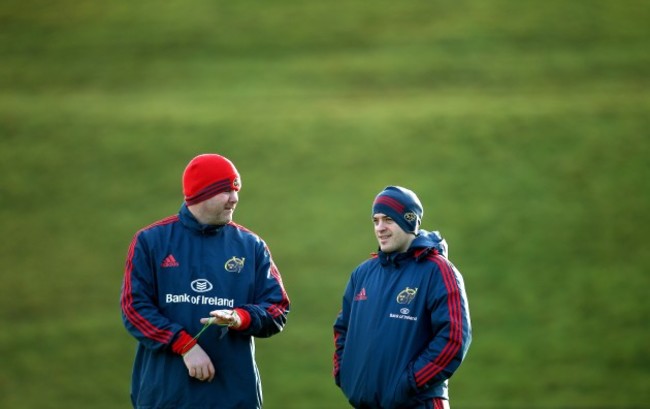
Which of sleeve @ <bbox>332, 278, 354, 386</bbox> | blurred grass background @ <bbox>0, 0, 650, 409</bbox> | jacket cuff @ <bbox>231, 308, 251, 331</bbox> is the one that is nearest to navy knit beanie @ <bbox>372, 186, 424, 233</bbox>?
sleeve @ <bbox>332, 278, 354, 386</bbox>

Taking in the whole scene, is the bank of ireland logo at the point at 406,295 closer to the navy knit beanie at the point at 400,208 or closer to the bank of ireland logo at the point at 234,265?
the navy knit beanie at the point at 400,208

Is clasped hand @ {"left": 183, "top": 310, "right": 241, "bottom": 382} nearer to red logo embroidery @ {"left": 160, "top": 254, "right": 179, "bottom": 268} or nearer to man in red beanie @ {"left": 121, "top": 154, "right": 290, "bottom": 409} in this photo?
man in red beanie @ {"left": 121, "top": 154, "right": 290, "bottom": 409}

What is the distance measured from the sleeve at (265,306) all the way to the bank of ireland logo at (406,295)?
574 millimetres

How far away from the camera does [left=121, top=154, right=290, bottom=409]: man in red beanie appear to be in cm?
462

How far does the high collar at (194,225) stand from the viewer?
15.9 ft

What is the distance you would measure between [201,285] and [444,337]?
A: 123 centimetres

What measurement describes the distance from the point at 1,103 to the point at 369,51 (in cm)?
744

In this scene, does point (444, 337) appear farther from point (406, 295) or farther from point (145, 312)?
point (145, 312)

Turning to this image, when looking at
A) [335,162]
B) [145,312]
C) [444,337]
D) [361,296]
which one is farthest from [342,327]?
[335,162]

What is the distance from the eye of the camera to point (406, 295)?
4.79 metres

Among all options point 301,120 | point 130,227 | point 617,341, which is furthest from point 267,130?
point 617,341

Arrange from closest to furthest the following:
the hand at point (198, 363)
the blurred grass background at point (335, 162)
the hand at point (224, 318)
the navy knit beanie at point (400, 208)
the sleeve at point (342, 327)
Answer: the hand at point (224, 318) < the hand at point (198, 363) < the navy knit beanie at point (400, 208) < the sleeve at point (342, 327) < the blurred grass background at point (335, 162)

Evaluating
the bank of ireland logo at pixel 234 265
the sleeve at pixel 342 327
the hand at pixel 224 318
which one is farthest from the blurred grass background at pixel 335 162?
the hand at pixel 224 318

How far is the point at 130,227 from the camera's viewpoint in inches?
615
